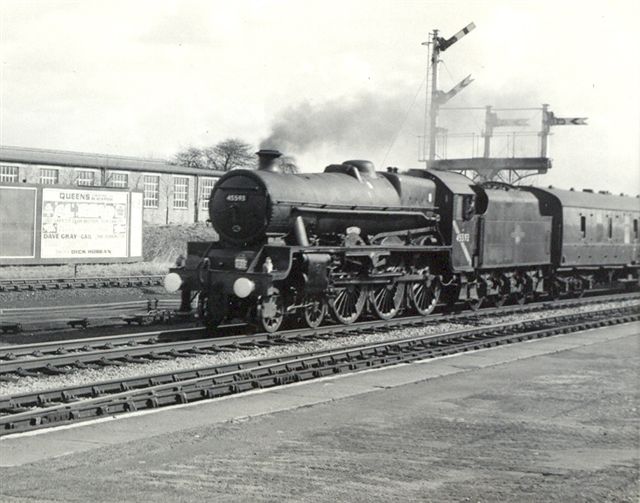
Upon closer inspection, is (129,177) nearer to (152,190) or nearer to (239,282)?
(152,190)

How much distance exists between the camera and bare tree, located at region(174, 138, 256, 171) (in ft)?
256

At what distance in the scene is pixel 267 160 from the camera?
1602cm

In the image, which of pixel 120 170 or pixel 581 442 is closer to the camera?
pixel 581 442

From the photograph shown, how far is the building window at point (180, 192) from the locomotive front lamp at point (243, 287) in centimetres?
3863

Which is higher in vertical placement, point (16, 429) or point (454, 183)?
point (454, 183)

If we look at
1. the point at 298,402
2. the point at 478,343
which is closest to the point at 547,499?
the point at 298,402

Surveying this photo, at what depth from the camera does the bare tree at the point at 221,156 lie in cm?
7806

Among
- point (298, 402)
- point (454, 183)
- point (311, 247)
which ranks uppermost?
point (454, 183)

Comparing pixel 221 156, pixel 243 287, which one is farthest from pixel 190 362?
pixel 221 156

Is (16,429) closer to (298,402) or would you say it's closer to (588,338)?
(298,402)

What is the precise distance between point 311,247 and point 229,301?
172 cm

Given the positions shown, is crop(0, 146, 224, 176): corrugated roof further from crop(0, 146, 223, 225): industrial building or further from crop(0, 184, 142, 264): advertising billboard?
crop(0, 184, 142, 264): advertising billboard

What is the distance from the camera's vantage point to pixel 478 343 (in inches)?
584

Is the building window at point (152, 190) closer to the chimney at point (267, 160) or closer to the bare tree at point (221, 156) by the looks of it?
the bare tree at point (221, 156)
